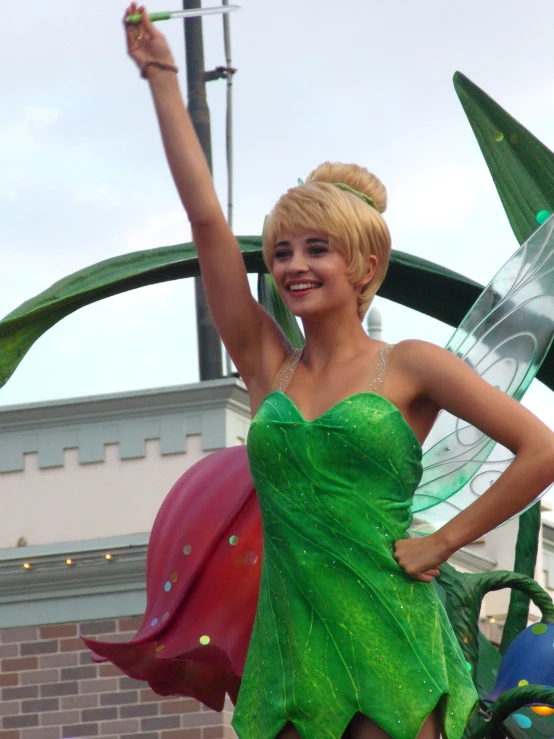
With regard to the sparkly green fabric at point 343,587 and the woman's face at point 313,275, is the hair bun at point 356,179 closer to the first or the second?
the woman's face at point 313,275

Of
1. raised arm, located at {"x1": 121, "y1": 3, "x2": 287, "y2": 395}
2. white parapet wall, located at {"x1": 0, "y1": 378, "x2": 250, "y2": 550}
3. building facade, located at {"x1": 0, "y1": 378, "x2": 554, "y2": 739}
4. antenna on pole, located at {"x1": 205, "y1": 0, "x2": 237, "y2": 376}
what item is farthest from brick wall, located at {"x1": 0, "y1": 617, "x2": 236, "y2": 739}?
raised arm, located at {"x1": 121, "y1": 3, "x2": 287, "y2": 395}

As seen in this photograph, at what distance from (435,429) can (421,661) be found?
1183 mm

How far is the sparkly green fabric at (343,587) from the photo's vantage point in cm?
202

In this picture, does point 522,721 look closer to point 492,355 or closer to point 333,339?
point 492,355

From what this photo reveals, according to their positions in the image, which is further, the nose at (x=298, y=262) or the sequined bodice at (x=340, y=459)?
the nose at (x=298, y=262)

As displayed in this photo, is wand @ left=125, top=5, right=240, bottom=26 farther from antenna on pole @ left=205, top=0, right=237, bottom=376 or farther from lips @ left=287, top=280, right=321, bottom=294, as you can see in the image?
antenna on pole @ left=205, top=0, right=237, bottom=376

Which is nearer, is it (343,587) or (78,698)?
(343,587)

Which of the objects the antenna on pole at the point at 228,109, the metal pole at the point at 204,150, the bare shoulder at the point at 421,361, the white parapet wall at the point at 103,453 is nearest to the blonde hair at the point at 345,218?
the bare shoulder at the point at 421,361

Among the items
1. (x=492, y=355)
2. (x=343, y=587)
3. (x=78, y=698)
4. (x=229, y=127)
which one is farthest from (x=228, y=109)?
(x=343, y=587)

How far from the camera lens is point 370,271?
2.21 m

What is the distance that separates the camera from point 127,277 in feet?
10.1

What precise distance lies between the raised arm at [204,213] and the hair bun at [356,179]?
0.15 metres

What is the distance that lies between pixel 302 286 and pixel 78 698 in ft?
19.5

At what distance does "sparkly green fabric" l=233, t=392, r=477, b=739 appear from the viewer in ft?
6.62
